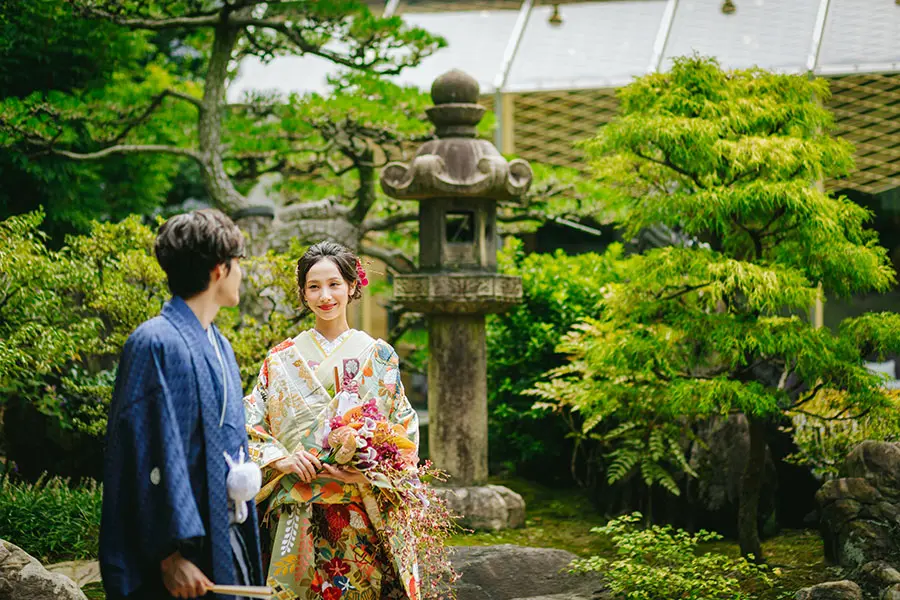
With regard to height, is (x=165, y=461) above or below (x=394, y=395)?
below

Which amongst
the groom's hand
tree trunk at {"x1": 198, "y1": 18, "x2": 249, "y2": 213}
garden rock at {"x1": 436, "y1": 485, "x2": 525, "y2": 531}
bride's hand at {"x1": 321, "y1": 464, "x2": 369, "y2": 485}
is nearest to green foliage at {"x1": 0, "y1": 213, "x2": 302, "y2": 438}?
tree trunk at {"x1": 198, "y1": 18, "x2": 249, "y2": 213}

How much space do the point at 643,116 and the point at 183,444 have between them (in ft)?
15.4

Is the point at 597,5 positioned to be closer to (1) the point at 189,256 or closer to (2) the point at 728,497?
(2) the point at 728,497

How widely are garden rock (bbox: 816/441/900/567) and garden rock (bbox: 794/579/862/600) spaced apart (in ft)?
2.29

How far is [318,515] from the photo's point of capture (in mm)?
4125

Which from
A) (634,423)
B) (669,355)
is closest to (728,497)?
(634,423)

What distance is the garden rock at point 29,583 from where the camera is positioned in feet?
16.1

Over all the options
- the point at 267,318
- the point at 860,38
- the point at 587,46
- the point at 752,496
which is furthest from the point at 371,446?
the point at 587,46

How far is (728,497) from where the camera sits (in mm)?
7984

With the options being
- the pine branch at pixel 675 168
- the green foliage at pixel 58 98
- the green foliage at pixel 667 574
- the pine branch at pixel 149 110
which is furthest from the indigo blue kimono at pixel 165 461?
the pine branch at pixel 149 110

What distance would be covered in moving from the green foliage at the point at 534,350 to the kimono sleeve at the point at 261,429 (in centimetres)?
567

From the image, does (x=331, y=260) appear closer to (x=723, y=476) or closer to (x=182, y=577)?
(x=182, y=577)

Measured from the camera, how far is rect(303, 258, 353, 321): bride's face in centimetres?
420

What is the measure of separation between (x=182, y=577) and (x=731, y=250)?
5.10m
